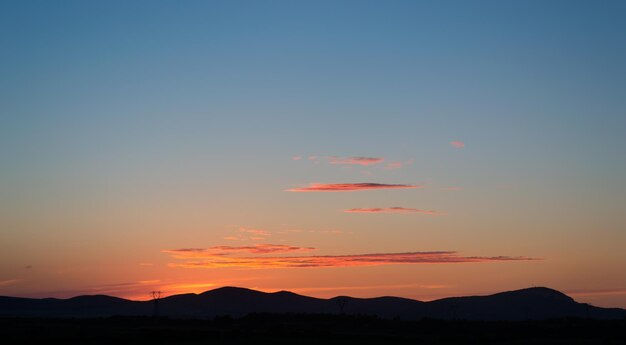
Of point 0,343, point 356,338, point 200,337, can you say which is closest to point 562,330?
point 356,338

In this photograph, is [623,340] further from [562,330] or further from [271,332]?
[271,332]

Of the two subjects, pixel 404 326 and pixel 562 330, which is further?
pixel 404 326

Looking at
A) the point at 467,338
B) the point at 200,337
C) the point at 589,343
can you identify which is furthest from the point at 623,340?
the point at 200,337

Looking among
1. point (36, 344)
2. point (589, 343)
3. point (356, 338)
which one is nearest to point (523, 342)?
point (589, 343)

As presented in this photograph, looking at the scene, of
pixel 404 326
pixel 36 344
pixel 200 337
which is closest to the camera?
pixel 36 344

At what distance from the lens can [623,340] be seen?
8969 cm

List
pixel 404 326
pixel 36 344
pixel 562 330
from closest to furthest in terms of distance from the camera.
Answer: pixel 36 344 < pixel 562 330 < pixel 404 326

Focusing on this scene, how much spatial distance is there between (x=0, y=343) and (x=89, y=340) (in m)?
8.49

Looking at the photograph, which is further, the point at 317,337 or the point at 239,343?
the point at 317,337

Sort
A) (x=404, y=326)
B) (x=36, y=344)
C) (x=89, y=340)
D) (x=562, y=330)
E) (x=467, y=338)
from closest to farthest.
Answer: (x=36, y=344)
(x=89, y=340)
(x=467, y=338)
(x=562, y=330)
(x=404, y=326)

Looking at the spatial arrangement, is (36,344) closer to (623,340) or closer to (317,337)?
(317,337)

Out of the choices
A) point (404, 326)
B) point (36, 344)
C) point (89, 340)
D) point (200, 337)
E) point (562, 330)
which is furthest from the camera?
point (404, 326)

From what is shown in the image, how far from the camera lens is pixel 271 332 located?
9606 cm

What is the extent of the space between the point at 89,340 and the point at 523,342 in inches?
1708
